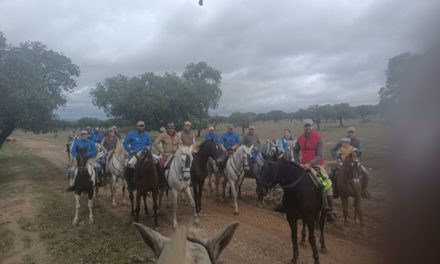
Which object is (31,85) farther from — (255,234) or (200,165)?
(255,234)

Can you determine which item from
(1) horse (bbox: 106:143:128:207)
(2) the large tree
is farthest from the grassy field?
(2) the large tree

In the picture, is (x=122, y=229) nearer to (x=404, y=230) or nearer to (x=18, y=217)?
(x=18, y=217)

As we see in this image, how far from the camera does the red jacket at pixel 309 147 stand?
6465 millimetres

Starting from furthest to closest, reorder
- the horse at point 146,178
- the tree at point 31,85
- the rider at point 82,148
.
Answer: the tree at point 31,85
the rider at point 82,148
the horse at point 146,178

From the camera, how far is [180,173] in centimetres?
860

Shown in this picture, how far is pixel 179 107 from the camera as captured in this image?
117ft

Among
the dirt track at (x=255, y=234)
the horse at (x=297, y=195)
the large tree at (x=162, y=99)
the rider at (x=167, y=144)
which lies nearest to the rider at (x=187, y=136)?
the rider at (x=167, y=144)

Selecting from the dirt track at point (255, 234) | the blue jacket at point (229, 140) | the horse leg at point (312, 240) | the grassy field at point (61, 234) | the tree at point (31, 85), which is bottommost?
the dirt track at point (255, 234)

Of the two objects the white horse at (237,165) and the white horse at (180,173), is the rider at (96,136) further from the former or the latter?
the white horse at (180,173)

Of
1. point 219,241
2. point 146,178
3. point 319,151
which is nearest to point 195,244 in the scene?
point 219,241

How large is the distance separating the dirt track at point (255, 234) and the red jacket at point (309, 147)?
188cm

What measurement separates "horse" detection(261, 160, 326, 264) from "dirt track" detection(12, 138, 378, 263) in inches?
30.9

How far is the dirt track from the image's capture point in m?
6.80

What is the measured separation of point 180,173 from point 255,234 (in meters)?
2.52
